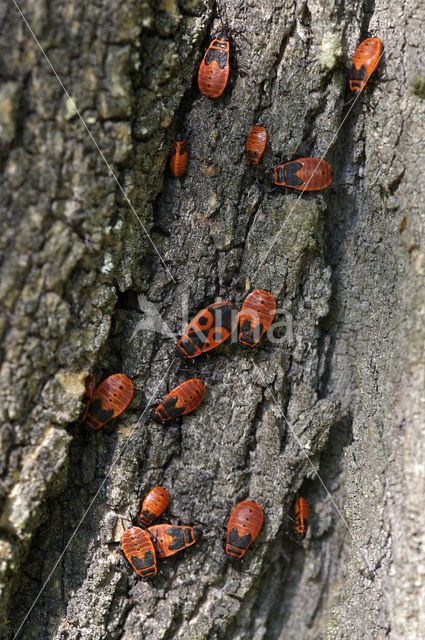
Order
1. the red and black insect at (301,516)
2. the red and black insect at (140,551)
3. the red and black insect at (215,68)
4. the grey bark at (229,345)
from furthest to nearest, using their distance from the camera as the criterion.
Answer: the red and black insect at (301,516)
the red and black insect at (140,551)
the red and black insect at (215,68)
the grey bark at (229,345)

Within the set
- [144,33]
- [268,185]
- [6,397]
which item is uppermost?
[144,33]

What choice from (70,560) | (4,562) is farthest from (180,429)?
(4,562)

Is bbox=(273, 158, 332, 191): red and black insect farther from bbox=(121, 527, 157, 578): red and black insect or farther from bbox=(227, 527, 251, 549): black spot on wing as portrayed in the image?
bbox=(121, 527, 157, 578): red and black insect

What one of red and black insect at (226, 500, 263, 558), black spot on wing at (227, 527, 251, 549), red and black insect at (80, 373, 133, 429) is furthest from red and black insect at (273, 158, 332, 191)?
black spot on wing at (227, 527, 251, 549)

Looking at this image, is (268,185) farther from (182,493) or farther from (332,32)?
(182,493)

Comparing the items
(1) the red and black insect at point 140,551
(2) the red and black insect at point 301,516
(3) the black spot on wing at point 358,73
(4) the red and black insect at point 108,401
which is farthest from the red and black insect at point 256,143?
(1) the red and black insect at point 140,551

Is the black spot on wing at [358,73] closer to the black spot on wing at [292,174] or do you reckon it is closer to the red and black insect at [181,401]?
the black spot on wing at [292,174]
